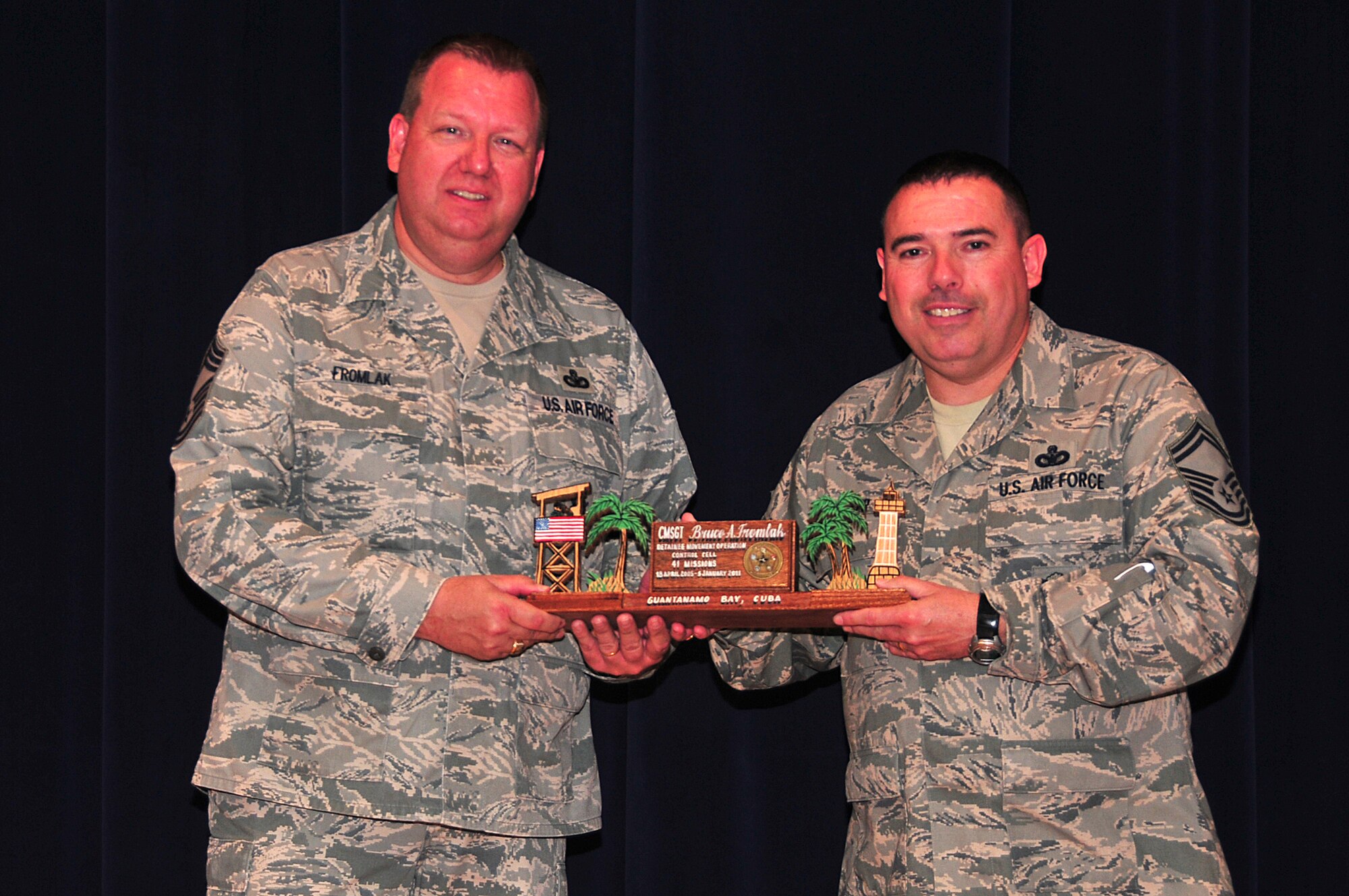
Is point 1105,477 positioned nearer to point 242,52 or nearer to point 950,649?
Answer: point 950,649

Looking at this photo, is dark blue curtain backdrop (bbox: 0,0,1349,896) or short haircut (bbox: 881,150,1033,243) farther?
dark blue curtain backdrop (bbox: 0,0,1349,896)

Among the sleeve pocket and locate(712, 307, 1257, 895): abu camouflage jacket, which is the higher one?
locate(712, 307, 1257, 895): abu camouflage jacket

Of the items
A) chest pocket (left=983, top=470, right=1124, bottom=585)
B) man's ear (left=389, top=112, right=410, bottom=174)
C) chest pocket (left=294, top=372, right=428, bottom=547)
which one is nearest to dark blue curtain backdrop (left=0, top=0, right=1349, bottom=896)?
man's ear (left=389, top=112, right=410, bottom=174)

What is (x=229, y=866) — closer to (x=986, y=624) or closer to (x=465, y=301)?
(x=465, y=301)

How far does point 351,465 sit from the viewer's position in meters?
2.66

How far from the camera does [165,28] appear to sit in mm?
3662

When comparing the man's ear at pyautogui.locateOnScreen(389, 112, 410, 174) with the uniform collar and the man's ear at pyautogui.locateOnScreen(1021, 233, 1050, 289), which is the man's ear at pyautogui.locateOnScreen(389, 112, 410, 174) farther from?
the man's ear at pyautogui.locateOnScreen(1021, 233, 1050, 289)

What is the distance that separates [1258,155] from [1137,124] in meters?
0.34

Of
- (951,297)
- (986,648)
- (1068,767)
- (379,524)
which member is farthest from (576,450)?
(1068,767)

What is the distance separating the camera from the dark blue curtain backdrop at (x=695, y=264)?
3418mm

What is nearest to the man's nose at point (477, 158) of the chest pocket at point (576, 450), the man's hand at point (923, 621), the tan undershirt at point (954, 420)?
the chest pocket at point (576, 450)

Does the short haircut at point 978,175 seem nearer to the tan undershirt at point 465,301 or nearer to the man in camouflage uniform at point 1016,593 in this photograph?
the man in camouflage uniform at point 1016,593

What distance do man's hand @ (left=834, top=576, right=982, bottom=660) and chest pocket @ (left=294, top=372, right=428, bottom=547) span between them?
2.86ft

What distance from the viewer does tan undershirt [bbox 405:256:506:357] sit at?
2.90 m
